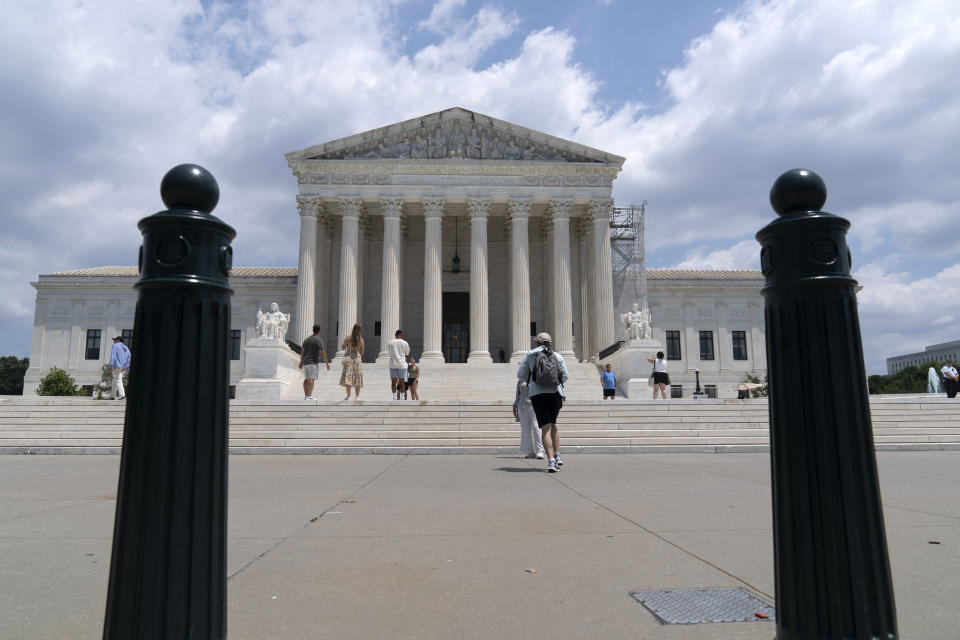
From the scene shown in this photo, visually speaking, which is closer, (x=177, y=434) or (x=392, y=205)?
(x=177, y=434)

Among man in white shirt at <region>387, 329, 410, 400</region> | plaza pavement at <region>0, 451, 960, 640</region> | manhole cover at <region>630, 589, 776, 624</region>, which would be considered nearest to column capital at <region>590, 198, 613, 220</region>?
man in white shirt at <region>387, 329, 410, 400</region>

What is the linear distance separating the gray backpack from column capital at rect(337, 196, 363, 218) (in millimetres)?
27869

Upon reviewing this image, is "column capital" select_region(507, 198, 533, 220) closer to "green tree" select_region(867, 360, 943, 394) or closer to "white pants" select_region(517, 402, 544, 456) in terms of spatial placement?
"white pants" select_region(517, 402, 544, 456)

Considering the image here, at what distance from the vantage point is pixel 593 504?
5.92m

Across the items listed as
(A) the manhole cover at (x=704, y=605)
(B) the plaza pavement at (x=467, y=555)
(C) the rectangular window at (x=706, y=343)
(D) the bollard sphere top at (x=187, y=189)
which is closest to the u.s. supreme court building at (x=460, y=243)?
(C) the rectangular window at (x=706, y=343)

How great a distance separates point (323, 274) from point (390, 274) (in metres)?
5.27

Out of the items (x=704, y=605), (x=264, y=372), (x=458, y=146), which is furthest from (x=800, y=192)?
(x=458, y=146)

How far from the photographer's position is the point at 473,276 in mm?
34719

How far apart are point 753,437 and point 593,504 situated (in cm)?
1082

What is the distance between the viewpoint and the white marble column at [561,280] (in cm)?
3503

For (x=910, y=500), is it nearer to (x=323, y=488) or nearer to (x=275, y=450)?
(x=323, y=488)

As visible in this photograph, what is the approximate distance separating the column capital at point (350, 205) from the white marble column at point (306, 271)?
1492 mm

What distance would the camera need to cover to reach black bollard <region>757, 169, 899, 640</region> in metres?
1.93

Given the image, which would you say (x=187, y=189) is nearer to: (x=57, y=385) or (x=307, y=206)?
(x=307, y=206)
